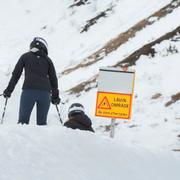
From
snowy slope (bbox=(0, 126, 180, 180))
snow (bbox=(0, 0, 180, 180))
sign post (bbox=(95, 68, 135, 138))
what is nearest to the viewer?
snowy slope (bbox=(0, 126, 180, 180))

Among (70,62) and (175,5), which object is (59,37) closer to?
(70,62)

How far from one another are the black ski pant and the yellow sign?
1.82m

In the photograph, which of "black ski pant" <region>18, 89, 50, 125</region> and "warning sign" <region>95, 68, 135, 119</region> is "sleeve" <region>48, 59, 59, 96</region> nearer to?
"black ski pant" <region>18, 89, 50, 125</region>

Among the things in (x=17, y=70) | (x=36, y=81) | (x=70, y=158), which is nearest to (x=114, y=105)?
(x=36, y=81)

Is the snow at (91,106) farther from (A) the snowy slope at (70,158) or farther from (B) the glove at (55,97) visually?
(B) the glove at (55,97)

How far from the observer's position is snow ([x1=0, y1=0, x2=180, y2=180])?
5375 mm

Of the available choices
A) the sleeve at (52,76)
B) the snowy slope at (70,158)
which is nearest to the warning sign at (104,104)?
the sleeve at (52,76)

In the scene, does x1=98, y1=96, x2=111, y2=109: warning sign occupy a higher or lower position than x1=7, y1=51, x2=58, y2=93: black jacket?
lower

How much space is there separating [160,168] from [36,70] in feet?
A: 9.91

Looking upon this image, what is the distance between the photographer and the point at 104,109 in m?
10.9

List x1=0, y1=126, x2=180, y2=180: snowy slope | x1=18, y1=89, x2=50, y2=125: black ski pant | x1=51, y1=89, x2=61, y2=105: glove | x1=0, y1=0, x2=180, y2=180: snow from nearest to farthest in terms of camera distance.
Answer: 1. x1=0, y1=126, x2=180, y2=180: snowy slope
2. x1=0, y1=0, x2=180, y2=180: snow
3. x1=18, y1=89, x2=50, y2=125: black ski pant
4. x1=51, y1=89, x2=61, y2=105: glove

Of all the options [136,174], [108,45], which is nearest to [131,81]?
[136,174]

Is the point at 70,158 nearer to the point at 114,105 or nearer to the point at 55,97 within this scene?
the point at 55,97

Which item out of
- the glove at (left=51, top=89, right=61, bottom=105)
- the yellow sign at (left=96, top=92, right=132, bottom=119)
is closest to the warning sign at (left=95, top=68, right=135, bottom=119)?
the yellow sign at (left=96, top=92, right=132, bottom=119)
